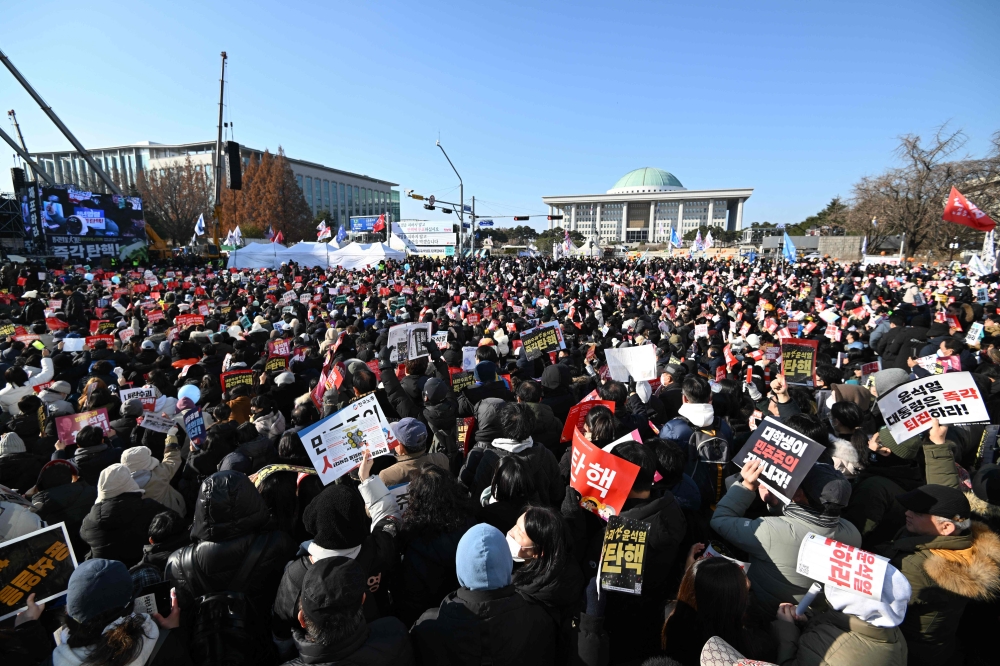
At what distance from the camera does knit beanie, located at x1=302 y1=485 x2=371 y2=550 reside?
2164mm

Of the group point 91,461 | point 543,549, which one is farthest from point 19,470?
point 543,549

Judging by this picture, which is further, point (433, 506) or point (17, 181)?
point (17, 181)

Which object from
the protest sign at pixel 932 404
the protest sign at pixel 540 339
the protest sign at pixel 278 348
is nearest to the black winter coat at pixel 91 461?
the protest sign at pixel 278 348

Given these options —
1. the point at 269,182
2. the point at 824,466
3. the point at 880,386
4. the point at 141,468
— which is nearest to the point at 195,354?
the point at 141,468

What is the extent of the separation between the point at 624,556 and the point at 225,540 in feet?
6.07

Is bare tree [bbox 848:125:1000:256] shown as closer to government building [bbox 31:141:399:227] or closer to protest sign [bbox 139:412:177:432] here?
protest sign [bbox 139:412:177:432]

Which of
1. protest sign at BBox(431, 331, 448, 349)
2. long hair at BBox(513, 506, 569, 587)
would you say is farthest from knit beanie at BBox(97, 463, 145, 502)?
protest sign at BBox(431, 331, 448, 349)

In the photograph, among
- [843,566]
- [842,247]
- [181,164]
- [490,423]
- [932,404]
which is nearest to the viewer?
[843,566]

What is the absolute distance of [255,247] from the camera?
25812 mm

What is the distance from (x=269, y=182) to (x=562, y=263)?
40296mm

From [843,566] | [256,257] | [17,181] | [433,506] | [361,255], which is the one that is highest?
[17,181]

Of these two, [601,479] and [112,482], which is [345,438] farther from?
[601,479]

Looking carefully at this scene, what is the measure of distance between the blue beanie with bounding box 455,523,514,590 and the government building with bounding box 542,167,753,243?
10135cm

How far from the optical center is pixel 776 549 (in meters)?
2.32
